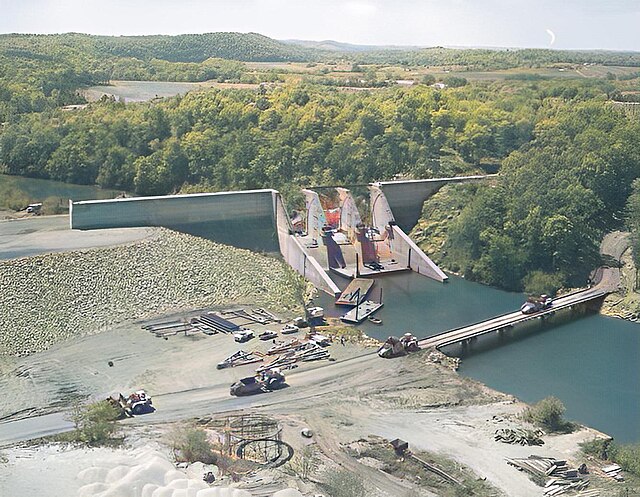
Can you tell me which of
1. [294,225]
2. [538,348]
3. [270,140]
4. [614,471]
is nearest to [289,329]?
[538,348]

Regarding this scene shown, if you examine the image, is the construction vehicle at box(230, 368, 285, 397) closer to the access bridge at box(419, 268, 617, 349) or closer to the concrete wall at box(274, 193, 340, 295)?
the access bridge at box(419, 268, 617, 349)

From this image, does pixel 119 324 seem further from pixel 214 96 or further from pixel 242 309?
pixel 214 96

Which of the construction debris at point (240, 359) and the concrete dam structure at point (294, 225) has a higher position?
the concrete dam structure at point (294, 225)

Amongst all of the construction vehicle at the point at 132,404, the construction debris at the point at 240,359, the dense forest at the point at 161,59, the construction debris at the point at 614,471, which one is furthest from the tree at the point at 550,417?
the dense forest at the point at 161,59

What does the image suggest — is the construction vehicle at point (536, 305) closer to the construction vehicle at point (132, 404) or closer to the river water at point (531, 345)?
the river water at point (531, 345)

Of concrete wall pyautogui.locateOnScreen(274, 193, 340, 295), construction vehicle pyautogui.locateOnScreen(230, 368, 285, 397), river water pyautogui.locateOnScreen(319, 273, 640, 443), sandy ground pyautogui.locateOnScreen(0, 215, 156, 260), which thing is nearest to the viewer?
construction vehicle pyautogui.locateOnScreen(230, 368, 285, 397)

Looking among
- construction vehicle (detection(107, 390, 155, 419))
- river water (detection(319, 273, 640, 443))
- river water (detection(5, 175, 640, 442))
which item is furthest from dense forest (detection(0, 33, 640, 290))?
construction vehicle (detection(107, 390, 155, 419))

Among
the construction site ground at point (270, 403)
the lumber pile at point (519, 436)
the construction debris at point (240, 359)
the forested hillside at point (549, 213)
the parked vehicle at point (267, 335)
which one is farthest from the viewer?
the forested hillside at point (549, 213)
